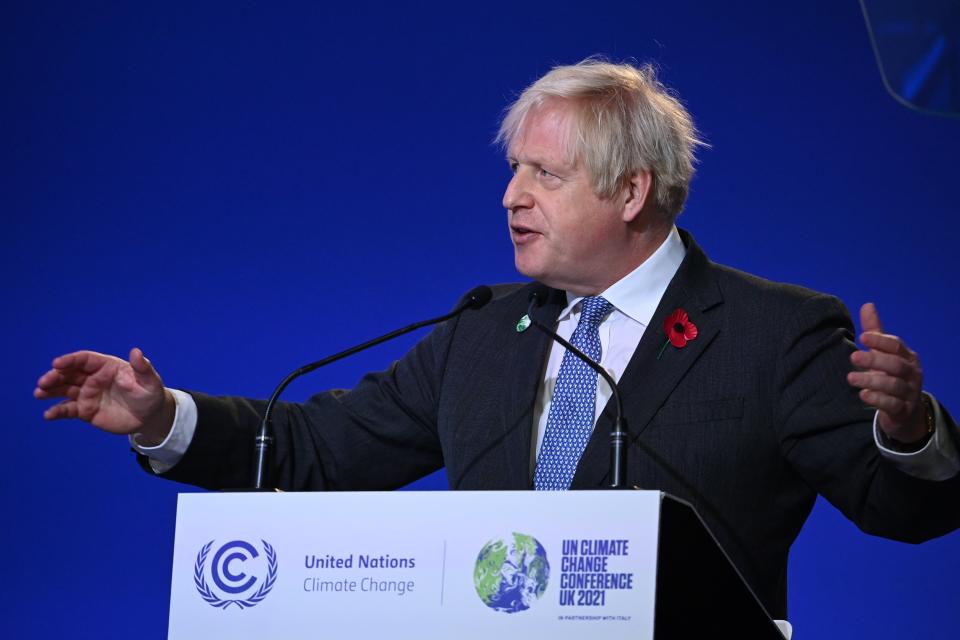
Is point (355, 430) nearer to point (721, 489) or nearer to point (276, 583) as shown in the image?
point (721, 489)

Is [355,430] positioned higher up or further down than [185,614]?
higher up

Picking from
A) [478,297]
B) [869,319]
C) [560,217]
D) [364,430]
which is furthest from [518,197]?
[869,319]

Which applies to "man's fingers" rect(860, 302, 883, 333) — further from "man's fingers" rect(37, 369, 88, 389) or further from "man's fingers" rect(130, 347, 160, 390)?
"man's fingers" rect(37, 369, 88, 389)

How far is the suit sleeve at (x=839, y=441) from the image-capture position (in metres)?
1.85

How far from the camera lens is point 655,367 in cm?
217

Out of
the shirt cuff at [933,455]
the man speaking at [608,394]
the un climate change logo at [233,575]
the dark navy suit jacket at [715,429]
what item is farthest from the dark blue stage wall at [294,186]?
the un climate change logo at [233,575]

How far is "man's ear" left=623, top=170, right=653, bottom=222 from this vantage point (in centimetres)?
242

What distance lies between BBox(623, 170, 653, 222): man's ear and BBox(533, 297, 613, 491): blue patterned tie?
0.28m

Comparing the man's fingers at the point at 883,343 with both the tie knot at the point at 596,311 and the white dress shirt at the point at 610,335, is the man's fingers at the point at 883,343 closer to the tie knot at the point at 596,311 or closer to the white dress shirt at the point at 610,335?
the white dress shirt at the point at 610,335

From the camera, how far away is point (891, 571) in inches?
114

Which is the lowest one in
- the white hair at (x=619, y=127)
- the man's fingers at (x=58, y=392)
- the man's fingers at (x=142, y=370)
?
the man's fingers at (x=58, y=392)

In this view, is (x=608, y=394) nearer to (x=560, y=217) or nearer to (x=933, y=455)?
(x=560, y=217)

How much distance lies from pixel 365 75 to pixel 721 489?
170cm

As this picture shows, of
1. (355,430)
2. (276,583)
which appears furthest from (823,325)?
(276,583)
